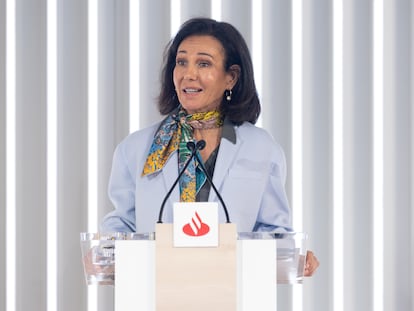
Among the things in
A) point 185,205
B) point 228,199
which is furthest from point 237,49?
point 185,205

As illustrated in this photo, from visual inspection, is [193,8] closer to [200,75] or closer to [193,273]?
[200,75]

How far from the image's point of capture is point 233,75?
3061mm

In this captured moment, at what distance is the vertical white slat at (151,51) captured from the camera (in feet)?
11.2

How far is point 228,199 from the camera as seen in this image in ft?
9.43

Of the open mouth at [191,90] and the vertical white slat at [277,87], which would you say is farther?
the vertical white slat at [277,87]

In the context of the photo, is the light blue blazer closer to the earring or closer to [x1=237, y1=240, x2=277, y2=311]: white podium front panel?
the earring

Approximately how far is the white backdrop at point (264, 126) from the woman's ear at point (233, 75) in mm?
372

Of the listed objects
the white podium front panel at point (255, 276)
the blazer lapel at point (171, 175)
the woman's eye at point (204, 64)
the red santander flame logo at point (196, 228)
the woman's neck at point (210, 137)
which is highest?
the woman's eye at point (204, 64)

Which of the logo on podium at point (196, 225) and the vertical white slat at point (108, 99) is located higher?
the vertical white slat at point (108, 99)
